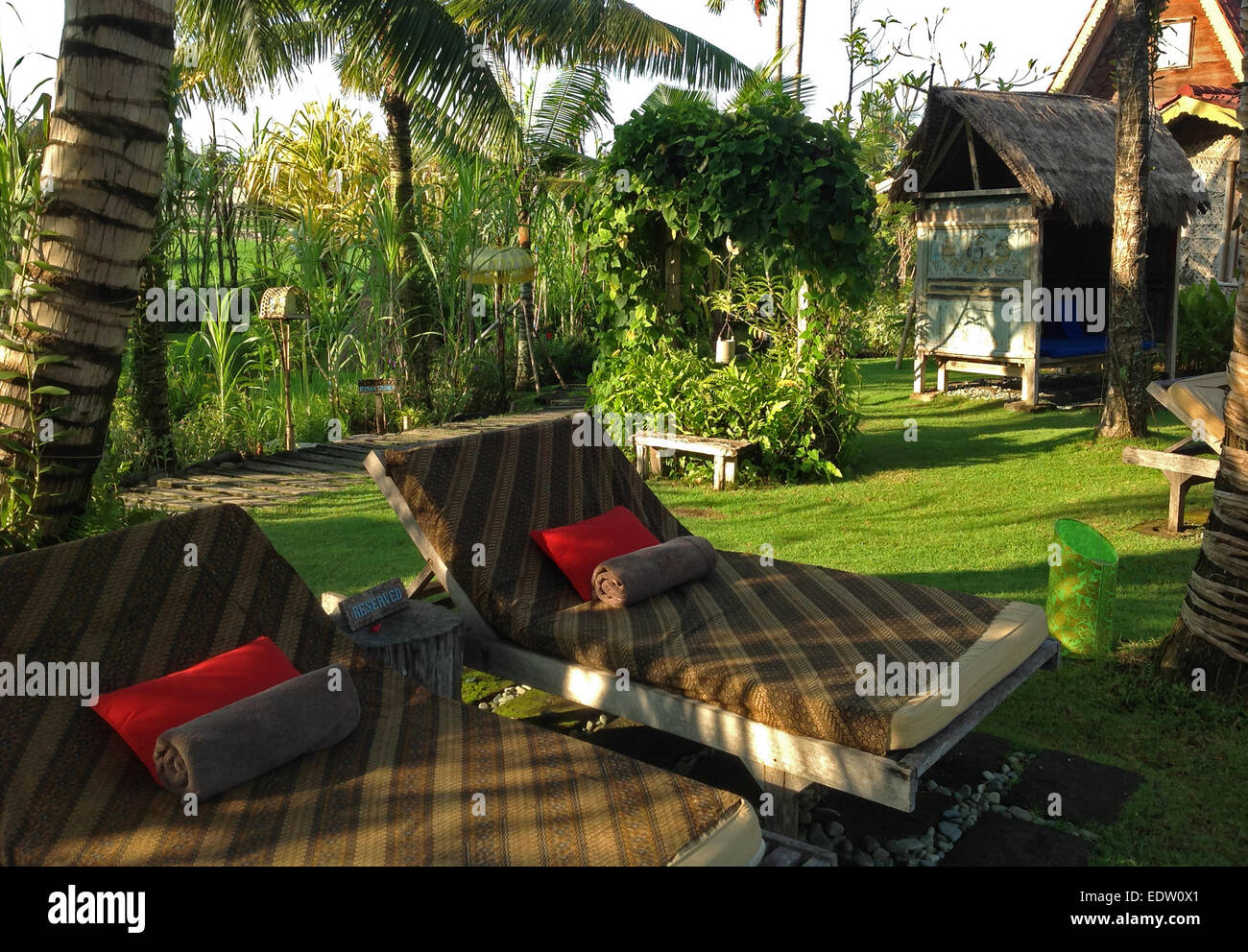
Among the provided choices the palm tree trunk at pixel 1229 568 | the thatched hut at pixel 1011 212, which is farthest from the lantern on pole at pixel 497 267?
the palm tree trunk at pixel 1229 568

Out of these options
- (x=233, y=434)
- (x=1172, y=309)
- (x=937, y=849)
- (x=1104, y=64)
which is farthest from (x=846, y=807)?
(x=1104, y=64)

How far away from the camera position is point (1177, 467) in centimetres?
740

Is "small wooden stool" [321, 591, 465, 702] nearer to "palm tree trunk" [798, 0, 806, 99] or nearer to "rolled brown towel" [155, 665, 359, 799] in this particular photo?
"rolled brown towel" [155, 665, 359, 799]

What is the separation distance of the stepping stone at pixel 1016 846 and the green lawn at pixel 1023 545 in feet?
0.36

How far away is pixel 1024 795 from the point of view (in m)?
4.20

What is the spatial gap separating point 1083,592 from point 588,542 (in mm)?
2512

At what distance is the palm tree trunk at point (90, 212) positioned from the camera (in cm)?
408

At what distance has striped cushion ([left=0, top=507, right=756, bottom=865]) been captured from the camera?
2912 mm

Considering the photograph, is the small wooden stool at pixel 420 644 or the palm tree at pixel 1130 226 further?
the palm tree at pixel 1130 226

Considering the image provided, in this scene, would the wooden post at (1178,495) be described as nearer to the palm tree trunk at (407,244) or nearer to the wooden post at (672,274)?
the wooden post at (672,274)

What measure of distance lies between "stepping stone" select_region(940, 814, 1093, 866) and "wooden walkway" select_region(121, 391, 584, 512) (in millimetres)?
5516

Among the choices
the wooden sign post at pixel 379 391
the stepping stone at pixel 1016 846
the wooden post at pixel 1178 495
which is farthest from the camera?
the wooden sign post at pixel 379 391
